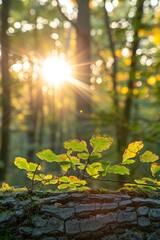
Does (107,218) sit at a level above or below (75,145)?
below

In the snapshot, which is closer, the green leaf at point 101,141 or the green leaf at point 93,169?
the green leaf at point 101,141

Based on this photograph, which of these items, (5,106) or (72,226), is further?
(5,106)

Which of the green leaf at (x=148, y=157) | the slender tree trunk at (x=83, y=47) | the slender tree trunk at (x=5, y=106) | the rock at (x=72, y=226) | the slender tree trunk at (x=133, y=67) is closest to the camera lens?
the rock at (x=72, y=226)

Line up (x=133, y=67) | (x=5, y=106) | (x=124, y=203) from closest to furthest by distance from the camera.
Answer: (x=124, y=203) < (x=133, y=67) < (x=5, y=106)

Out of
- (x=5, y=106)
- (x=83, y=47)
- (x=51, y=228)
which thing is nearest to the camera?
(x=51, y=228)

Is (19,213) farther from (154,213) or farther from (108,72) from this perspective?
(108,72)

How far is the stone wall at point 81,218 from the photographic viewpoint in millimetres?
1806

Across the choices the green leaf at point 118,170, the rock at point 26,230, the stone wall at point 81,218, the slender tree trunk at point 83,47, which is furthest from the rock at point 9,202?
the slender tree trunk at point 83,47

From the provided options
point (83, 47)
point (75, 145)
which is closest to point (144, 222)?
point (75, 145)

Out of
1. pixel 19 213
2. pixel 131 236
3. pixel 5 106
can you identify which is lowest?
pixel 5 106

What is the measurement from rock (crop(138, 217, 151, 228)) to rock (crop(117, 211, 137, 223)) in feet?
0.10

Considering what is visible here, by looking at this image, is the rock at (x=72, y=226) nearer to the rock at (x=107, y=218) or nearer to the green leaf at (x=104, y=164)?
the rock at (x=107, y=218)

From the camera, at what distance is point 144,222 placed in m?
1.85

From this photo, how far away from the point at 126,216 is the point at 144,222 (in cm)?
11
